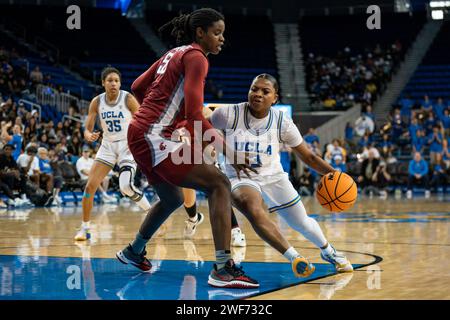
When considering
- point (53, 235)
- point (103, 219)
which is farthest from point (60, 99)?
point (53, 235)

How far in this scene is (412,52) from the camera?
2972 centimetres

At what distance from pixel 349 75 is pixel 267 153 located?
76.2 feet

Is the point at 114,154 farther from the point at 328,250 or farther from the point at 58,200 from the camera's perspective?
the point at 58,200

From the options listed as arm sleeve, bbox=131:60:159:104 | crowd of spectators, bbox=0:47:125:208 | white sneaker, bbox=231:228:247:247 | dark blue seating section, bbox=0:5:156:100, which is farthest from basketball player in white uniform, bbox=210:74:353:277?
dark blue seating section, bbox=0:5:156:100

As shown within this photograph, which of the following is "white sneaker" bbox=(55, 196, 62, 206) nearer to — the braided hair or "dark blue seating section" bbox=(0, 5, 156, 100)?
"dark blue seating section" bbox=(0, 5, 156, 100)

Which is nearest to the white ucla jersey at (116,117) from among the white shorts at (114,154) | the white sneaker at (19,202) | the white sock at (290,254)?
the white shorts at (114,154)

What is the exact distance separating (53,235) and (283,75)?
21.8 m

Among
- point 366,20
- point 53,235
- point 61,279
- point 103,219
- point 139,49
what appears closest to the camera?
point 61,279

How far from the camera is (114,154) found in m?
8.59

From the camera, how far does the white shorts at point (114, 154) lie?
8.55 meters

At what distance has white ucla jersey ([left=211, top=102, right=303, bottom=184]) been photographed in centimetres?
595

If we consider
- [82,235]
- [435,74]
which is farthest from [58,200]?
[435,74]

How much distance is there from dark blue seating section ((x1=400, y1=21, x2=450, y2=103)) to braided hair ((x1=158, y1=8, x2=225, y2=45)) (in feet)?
73.7

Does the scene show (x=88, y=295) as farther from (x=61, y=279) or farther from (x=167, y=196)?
(x=167, y=196)
